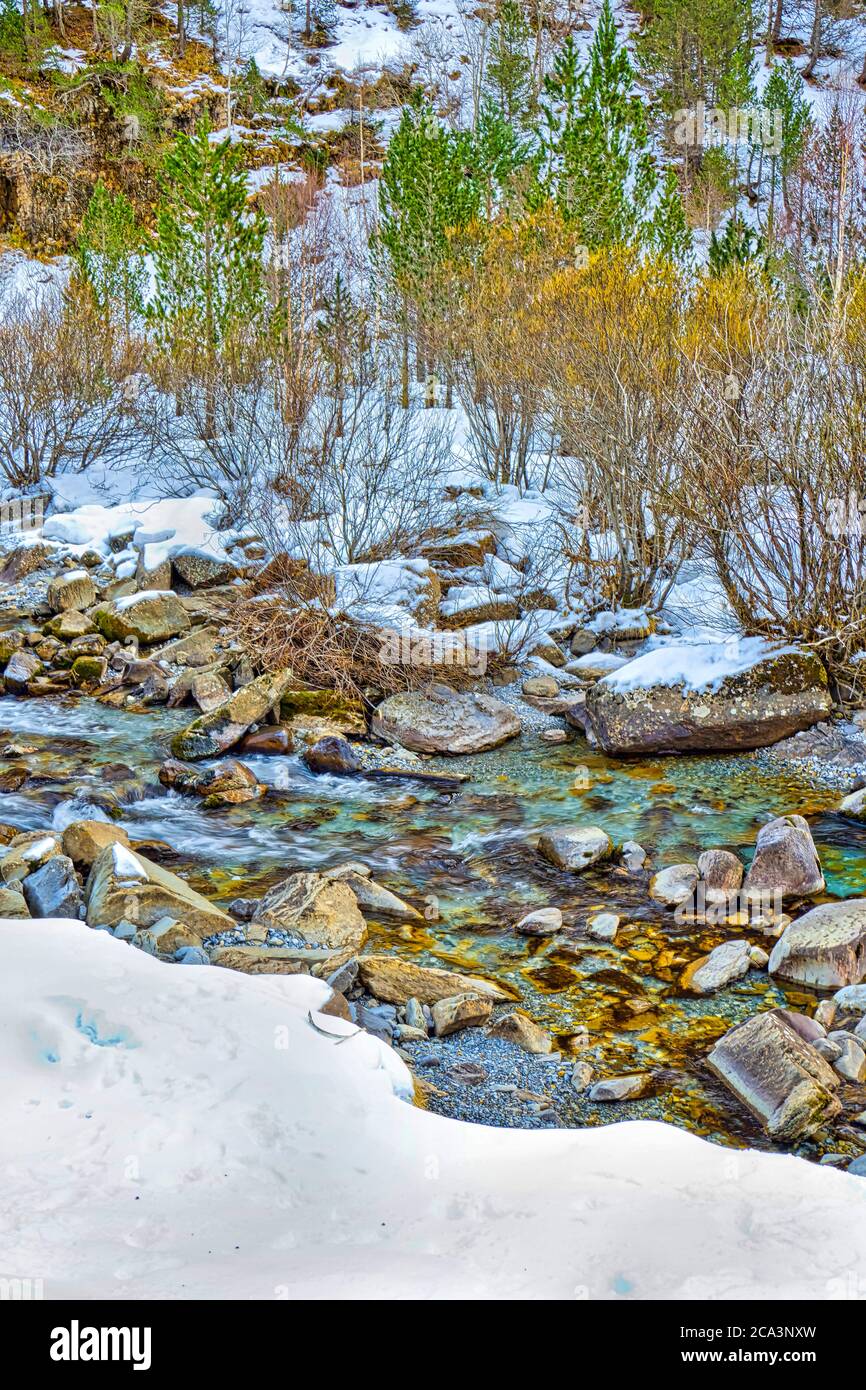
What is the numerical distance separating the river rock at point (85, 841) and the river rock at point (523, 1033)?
2365mm

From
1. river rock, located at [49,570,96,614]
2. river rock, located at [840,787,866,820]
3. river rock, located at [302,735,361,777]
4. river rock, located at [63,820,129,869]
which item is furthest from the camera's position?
river rock, located at [49,570,96,614]

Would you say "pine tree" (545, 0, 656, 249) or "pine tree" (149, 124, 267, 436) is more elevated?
"pine tree" (545, 0, 656, 249)

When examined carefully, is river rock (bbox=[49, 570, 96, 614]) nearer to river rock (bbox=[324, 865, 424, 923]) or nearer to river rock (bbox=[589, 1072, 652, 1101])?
river rock (bbox=[324, 865, 424, 923])

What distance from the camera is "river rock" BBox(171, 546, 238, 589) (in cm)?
1223

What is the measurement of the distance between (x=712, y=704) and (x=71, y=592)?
7.12 metres

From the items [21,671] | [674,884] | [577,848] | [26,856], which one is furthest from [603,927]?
[21,671]

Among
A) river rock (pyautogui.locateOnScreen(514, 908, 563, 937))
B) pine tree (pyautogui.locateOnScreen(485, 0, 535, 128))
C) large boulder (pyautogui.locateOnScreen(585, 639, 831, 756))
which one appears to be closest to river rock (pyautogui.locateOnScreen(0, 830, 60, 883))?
river rock (pyautogui.locateOnScreen(514, 908, 563, 937))

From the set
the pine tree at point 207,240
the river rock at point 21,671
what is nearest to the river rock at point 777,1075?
the river rock at point 21,671

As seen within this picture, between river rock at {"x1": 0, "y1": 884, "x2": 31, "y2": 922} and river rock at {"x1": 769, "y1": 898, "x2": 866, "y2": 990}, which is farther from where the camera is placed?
river rock at {"x1": 0, "y1": 884, "x2": 31, "y2": 922}

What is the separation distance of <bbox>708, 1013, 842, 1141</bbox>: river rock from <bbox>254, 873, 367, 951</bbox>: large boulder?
1897 millimetres

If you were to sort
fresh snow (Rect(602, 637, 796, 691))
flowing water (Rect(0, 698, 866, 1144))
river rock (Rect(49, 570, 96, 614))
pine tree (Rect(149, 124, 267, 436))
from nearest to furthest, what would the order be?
flowing water (Rect(0, 698, 866, 1144)) < fresh snow (Rect(602, 637, 796, 691)) < river rock (Rect(49, 570, 96, 614)) < pine tree (Rect(149, 124, 267, 436))

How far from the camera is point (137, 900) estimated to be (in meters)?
5.03

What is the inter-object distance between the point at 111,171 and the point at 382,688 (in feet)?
105

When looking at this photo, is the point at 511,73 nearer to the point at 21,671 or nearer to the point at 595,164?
the point at 595,164
